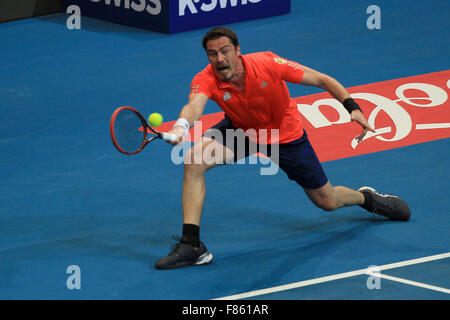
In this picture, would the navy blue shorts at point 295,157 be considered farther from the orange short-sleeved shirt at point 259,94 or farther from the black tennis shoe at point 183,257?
the black tennis shoe at point 183,257

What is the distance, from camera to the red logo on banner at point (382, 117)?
9.42 metres

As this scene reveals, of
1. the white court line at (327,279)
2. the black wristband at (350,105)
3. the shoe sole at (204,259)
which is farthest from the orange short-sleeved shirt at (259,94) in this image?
the white court line at (327,279)

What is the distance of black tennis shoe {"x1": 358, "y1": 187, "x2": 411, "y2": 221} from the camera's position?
25.0 feet

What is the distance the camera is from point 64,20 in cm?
1432

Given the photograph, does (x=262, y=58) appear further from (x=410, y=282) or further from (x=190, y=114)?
(x=410, y=282)

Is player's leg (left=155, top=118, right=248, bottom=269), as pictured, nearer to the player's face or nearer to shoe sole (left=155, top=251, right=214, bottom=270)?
shoe sole (left=155, top=251, right=214, bottom=270)

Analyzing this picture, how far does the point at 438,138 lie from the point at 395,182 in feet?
4.31

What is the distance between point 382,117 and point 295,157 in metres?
3.08

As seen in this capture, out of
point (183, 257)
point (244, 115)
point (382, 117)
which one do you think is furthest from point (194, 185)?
point (382, 117)

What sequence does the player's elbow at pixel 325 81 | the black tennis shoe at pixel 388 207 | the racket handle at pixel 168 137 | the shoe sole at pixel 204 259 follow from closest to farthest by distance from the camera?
the racket handle at pixel 168 137 → the shoe sole at pixel 204 259 → the player's elbow at pixel 325 81 → the black tennis shoe at pixel 388 207

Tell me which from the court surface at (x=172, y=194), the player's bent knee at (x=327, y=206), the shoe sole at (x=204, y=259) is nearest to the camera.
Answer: the court surface at (x=172, y=194)

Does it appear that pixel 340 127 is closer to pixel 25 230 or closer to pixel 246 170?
pixel 246 170

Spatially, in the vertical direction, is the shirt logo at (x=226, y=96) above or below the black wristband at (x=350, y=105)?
above

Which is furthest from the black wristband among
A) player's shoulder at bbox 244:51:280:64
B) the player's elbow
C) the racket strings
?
the racket strings
